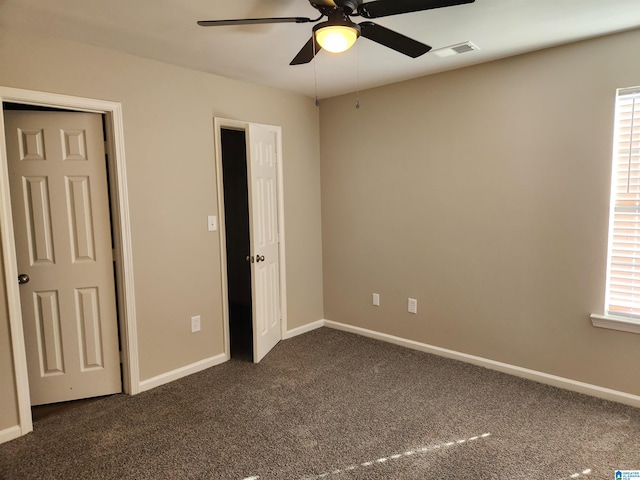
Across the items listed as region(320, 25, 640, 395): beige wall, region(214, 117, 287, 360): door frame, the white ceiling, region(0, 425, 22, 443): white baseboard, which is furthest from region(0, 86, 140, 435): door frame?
region(320, 25, 640, 395): beige wall

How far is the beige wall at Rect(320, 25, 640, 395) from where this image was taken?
2.84 metres

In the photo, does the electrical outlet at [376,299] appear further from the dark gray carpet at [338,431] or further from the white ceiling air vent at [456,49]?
the white ceiling air vent at [456,49]

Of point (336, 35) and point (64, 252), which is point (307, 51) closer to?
point (336, 35)

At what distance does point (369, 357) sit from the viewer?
3.72 m

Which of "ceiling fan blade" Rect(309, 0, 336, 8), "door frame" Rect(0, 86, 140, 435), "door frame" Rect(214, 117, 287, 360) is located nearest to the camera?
"ceiling fan blade" Rect(309, 0, 336, 8)

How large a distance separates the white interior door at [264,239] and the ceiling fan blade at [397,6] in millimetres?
1878

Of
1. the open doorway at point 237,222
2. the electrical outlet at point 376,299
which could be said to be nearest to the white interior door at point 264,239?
the open doorway at point 237,222

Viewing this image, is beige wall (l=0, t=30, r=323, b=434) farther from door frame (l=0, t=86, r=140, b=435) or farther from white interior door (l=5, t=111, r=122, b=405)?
white interior door (l=5, t=111, r=122, b=405)

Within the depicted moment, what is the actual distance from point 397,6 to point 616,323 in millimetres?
2493

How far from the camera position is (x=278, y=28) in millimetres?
2449

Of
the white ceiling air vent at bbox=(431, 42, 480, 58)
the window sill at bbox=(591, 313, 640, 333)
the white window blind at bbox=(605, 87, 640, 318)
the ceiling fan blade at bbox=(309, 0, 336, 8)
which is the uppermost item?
the white ceiling air vent at bbox=(431, 42, 480, 58)

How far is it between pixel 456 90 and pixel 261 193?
6.16ft

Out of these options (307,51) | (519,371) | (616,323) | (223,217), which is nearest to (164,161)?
(223,217)

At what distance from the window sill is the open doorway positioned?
11.0ft
